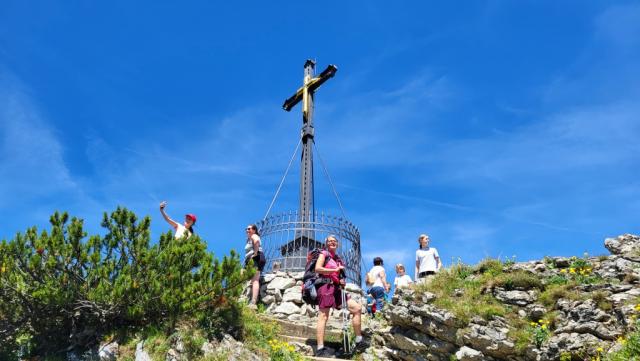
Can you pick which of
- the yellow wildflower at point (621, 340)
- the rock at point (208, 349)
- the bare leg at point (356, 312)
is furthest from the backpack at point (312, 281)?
the yellow wildflower at point (621, 340)

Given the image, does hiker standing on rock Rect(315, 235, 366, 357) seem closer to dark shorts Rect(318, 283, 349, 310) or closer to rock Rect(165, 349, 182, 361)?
dark shorts Rect(318, 283, 349, 310)

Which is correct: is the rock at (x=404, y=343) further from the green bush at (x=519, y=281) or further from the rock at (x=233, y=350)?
the rock at (x=233, y=350)

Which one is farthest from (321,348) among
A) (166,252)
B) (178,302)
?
(166,252)

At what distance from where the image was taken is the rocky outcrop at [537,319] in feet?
27.5

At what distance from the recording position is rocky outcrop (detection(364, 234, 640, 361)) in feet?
27.5

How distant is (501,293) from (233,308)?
493cm

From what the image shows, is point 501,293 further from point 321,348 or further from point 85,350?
point 85,350

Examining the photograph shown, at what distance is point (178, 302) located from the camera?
30.2 feet

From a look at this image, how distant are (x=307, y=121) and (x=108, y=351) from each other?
390 inches

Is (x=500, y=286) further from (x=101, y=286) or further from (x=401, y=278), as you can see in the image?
(x=101, y=286)

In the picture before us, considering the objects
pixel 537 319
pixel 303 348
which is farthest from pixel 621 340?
pixel 303 348

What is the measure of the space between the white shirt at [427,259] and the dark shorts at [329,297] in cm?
264

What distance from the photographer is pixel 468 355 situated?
29.5ft

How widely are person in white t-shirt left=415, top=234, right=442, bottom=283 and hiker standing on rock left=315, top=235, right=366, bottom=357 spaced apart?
7.85 ft
